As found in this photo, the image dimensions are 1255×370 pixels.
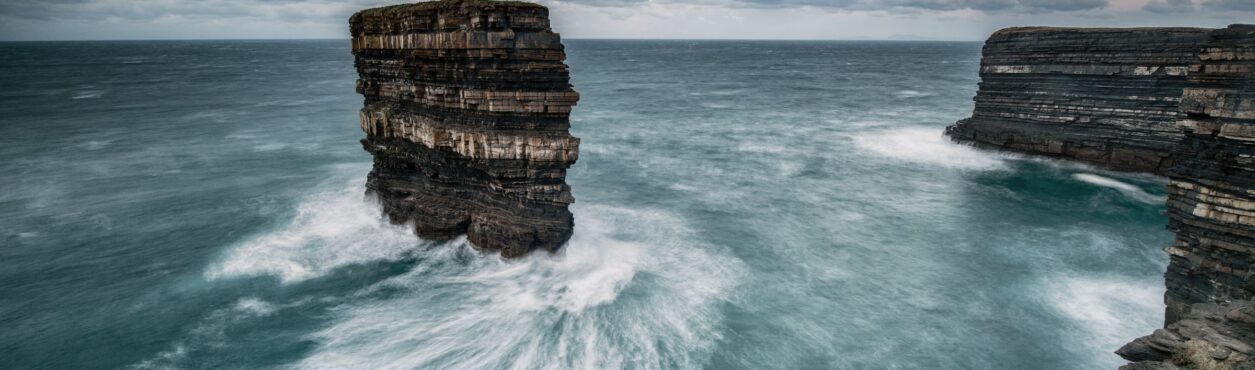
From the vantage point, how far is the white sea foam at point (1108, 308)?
1894 cm

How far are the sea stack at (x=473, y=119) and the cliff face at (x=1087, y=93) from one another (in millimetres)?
32090

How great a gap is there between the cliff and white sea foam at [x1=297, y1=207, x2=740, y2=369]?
1131cm

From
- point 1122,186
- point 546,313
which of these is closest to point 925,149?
point 1122,186

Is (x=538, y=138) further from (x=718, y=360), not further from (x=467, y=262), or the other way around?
(x=718, y=360)

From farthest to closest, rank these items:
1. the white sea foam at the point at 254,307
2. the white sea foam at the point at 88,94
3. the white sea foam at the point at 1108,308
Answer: the white sea foam at the point at 88,94
the white sea foam at the point at 254,307
the white sea foam at the point at 1108,308

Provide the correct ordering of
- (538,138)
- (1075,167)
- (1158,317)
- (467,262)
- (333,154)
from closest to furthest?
(1158,317)
(538,138)
(467,262)
(1075,167)
(333,154)

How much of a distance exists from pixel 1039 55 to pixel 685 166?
2223 cm

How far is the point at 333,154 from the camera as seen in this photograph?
139ft

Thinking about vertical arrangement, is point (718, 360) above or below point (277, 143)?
below

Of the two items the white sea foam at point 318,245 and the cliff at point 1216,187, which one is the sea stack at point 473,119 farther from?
the cliff at point 1216,187

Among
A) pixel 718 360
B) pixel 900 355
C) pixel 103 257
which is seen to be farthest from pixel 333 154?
pixel 900 355

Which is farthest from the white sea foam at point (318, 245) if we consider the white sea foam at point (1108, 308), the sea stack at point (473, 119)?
the white sea foam at point (1108, 308)

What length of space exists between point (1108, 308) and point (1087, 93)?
2282 centimetres

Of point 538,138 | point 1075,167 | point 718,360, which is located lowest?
point 718,360
